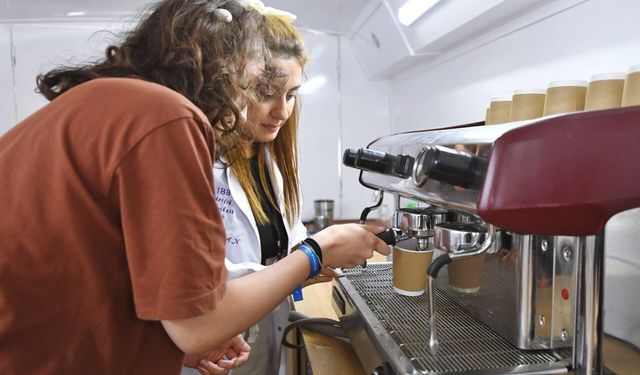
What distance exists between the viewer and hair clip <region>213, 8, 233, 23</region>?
68cm

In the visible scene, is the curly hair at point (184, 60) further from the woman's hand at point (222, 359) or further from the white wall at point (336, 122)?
the white wall at point (336, 122)

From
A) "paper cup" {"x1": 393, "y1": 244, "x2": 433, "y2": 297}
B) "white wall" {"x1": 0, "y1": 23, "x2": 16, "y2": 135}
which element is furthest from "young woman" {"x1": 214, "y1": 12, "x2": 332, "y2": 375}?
"white wall" {"x1": 0, "y1": 23, "x2": 16, "y2": 135}

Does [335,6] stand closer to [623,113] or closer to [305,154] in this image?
[305,154]

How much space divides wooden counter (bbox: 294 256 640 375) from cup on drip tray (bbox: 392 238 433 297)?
172mm

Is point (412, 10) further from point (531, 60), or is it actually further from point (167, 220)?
point (167, 220)

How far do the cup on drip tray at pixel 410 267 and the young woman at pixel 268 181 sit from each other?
23 cm

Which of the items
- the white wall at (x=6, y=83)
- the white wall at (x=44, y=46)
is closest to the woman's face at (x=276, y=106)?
the white wall at (x=44, y=46)

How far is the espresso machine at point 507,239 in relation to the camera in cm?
48

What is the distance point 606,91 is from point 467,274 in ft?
1.17

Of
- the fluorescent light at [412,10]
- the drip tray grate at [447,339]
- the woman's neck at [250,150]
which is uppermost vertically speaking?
the fluorescent light at [412,10]

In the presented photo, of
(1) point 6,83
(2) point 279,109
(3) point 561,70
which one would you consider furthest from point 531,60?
(1) point 6,83

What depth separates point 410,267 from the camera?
83 centimetres

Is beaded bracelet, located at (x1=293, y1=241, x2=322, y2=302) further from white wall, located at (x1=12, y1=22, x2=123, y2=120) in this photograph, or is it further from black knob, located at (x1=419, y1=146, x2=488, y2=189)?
white wall, located at (x1=12, y1=22, x2=123, y2=120)

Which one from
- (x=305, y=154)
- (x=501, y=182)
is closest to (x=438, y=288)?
(x=501, y=182)
